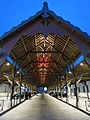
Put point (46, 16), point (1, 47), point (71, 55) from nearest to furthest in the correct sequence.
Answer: point (46, 16)
point (1, 47)
point (71, 55)

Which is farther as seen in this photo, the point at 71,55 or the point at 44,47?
the point at 44,47

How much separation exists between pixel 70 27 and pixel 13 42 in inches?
119

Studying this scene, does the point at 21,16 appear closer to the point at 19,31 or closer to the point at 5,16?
the point at 5,16

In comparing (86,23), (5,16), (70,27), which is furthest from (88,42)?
(5,16)

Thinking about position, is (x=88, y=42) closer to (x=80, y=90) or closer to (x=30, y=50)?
(x=30, y=50)

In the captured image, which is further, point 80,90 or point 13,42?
point 80,90

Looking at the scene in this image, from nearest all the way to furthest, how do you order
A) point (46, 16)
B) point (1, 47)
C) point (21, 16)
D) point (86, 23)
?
point (46, 16) < point (1, 47) < point (86, 23) < point (21, 16)

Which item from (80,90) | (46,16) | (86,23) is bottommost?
(80,90)

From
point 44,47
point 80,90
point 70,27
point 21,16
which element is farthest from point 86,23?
point 70,27

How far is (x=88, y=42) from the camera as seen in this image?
7.53 meters

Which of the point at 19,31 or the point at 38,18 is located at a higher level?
the point at 38,18

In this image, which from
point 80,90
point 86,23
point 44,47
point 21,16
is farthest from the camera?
point 21,16

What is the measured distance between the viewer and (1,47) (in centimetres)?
779

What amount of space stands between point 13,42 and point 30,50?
307 inches
